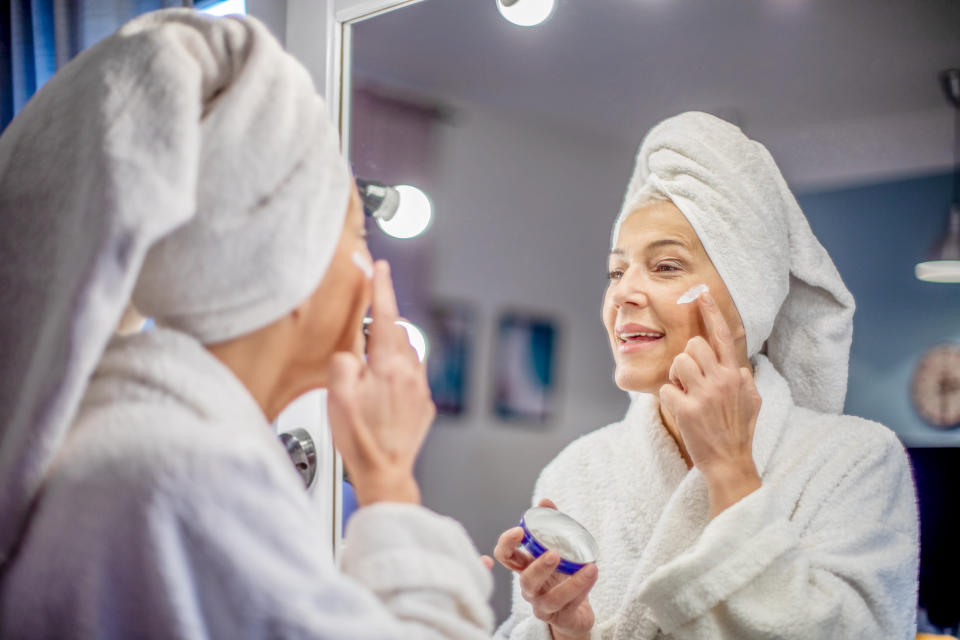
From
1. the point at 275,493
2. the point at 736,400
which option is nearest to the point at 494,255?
the point at 736,400

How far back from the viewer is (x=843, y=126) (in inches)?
40.4

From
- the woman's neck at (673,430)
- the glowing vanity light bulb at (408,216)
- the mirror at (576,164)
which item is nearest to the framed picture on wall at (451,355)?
the mirror at (576,164)

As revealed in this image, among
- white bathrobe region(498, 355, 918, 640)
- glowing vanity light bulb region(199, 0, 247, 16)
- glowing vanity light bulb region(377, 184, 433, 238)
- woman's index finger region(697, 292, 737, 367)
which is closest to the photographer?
white bathrobe region(498, 355, 918, 640)

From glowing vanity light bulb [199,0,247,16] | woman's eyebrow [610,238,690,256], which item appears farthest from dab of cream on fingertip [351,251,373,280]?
glowing vanity light bulb [199,0,247,16]

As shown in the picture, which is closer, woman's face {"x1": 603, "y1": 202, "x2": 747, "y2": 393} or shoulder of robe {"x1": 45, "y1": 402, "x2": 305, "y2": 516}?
shoulder of robe {"x1": 45, "y1": 402, "x2": 305, "y2": 516}

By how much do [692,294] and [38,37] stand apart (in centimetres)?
125

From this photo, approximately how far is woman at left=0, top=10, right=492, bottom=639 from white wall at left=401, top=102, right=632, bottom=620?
2.05ft

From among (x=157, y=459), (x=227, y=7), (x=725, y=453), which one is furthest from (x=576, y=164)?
(x=157, y=459)

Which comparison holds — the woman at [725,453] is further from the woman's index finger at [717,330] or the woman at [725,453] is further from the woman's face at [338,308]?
the woman's face at [338,308]

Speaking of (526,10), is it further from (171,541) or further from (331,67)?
(171,541)

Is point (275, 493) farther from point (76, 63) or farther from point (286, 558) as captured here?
point (76, 63)

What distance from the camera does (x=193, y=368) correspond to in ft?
2.02

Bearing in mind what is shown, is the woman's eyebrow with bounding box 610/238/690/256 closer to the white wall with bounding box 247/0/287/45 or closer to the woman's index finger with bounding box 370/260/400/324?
the woman's index finger with bounding box 370/260/400/324

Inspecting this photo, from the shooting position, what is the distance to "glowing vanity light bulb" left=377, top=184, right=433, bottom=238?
4.63 feet
